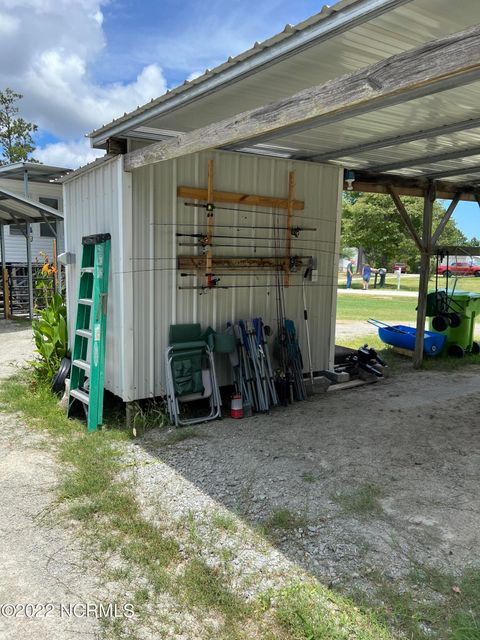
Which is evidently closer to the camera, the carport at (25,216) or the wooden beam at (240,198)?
the wooden beam at (240,198)

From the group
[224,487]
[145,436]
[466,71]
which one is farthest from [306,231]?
[466,71]

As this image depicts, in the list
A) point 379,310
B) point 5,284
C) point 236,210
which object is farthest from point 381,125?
point 379,310

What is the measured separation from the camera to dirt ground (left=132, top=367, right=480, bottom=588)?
102 inches

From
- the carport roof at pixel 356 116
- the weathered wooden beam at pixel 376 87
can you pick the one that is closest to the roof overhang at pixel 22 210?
the carport roof at pixel 356 116

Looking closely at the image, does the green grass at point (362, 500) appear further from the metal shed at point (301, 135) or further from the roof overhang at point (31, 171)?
the roof overhang at point (31, 171)

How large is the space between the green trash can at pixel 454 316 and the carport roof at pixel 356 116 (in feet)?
7.01

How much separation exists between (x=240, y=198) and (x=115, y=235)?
51.9 inches

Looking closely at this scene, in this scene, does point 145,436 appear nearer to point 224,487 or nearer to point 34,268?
point 224,487

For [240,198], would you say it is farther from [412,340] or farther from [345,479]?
[412,340]

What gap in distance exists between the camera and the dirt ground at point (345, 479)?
2.60 metres

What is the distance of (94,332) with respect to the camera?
450 centimetres

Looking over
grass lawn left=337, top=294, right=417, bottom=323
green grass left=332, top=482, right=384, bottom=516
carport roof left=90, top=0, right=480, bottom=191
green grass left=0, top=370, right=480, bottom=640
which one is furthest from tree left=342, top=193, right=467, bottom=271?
green grass left=0, top=370, right=480, bottom=640

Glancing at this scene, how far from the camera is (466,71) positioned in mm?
1834

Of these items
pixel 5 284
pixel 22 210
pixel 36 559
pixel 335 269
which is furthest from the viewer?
pixel 5 284
